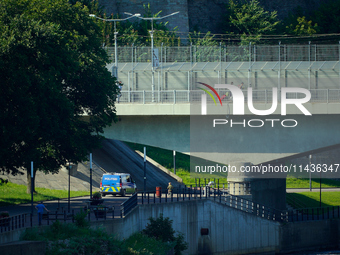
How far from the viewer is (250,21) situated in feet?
290

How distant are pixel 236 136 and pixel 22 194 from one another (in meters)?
14.0

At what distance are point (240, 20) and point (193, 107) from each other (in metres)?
47.4

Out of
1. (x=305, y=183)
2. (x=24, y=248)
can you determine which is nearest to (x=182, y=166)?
(x=305, y=183)

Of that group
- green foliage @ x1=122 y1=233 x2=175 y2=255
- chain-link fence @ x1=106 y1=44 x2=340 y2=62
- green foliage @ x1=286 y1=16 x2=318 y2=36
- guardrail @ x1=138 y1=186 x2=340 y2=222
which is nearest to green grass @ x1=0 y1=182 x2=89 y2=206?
guardrail @ x1=138 y1=186 x2=340 y2=222

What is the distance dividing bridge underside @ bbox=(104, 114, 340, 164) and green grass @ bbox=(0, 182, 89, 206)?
5.81 metres

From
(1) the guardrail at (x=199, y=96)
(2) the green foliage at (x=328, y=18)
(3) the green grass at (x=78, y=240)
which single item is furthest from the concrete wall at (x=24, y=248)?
(2) the green foliage at (x=328, y=18)

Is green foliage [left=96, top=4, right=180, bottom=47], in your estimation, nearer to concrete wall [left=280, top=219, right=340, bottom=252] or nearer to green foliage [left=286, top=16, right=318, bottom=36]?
green foliage [left=286, top=16, right=318, bottom=36]

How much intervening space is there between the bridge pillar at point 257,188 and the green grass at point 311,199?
323cm

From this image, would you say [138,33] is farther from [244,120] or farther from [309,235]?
[309,235]

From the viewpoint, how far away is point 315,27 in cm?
8925

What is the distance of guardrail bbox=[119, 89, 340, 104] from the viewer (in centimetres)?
4328

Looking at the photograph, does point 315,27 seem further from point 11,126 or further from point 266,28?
point 11,126

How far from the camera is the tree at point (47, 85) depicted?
111 ft

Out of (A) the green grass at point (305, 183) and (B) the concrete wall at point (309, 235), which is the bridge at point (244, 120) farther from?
(A) the green grass at point (305, 183)
